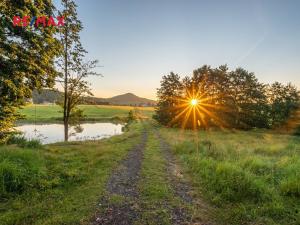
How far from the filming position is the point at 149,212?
568 centimetres

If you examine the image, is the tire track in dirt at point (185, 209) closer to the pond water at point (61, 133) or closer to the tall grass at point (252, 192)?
the tall grass at point (252, 192)

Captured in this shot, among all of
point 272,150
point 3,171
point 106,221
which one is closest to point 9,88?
point 3,171

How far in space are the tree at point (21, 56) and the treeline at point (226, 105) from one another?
33.3 m

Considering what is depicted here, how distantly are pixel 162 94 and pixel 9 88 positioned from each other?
126ft

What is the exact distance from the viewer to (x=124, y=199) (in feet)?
21.3

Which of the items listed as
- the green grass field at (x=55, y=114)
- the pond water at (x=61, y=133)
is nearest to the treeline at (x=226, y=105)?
the pond water at (x=61, y=133)

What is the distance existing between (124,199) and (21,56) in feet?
34.8

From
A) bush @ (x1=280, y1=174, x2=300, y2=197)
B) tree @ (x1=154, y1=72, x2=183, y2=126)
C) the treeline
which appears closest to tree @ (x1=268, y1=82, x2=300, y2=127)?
the treeline

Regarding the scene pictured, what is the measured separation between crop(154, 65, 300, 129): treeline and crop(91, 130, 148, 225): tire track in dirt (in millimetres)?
33773

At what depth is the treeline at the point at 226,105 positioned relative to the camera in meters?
41.2

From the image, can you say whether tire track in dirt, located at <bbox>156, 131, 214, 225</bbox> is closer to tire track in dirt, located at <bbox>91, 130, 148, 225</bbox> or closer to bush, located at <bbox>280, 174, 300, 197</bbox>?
tire track in dirt, located at <bbox>91, 130, 148, 225</bbox>

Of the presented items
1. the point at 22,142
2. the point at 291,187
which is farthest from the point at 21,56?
the point at 291,187

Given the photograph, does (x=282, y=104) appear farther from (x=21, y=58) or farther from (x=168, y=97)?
(x=21, y=58)

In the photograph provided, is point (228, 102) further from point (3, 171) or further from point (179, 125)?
point (3, 171)
